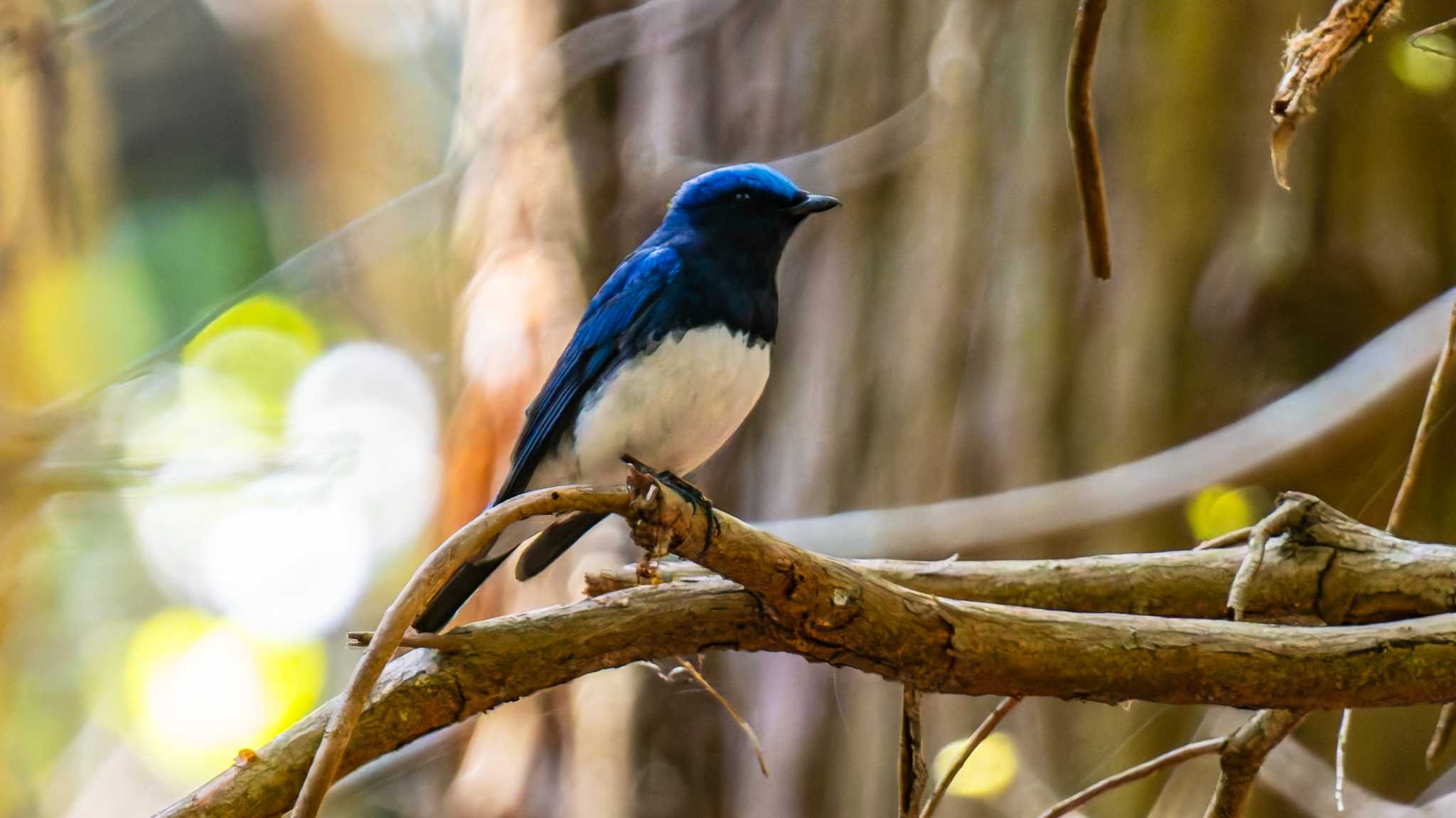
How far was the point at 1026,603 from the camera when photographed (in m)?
1.93

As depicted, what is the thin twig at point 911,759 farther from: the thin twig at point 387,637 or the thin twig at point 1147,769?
the thin twig at point 387,637

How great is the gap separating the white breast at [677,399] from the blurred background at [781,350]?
1.15 meters

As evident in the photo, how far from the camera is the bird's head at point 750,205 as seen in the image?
275cm

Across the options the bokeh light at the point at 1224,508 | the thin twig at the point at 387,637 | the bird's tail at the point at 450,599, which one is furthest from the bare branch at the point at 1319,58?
the bokeh light at the point at 1224,508

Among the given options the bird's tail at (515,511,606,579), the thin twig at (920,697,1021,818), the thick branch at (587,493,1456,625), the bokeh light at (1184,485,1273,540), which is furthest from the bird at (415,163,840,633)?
the bokeh light at (1184,485,1273,540)

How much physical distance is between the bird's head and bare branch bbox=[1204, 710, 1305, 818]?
1.43m

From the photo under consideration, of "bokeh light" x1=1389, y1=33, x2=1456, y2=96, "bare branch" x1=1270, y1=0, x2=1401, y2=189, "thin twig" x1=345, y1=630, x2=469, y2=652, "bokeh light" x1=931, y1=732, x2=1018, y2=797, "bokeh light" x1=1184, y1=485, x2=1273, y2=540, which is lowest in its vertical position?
"bokeh light" x1=931, y1=732, x2=1018, y2=797

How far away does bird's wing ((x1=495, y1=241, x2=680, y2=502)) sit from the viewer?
2590 millimetres

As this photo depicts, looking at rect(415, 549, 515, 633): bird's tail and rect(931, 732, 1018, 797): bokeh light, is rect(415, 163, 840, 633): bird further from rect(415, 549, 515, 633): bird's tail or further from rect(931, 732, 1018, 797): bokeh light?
rect(931, 732, 1018, 797): bokeh light

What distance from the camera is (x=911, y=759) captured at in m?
1.63

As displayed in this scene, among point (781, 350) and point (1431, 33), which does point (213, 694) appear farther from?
point (1431, 33)

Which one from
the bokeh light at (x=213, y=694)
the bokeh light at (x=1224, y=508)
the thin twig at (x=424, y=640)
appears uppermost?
the thin twig at (x=424, y=640)

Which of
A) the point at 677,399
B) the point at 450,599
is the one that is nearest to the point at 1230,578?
the point at 677,399

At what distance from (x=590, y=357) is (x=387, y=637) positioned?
55.4 inches
